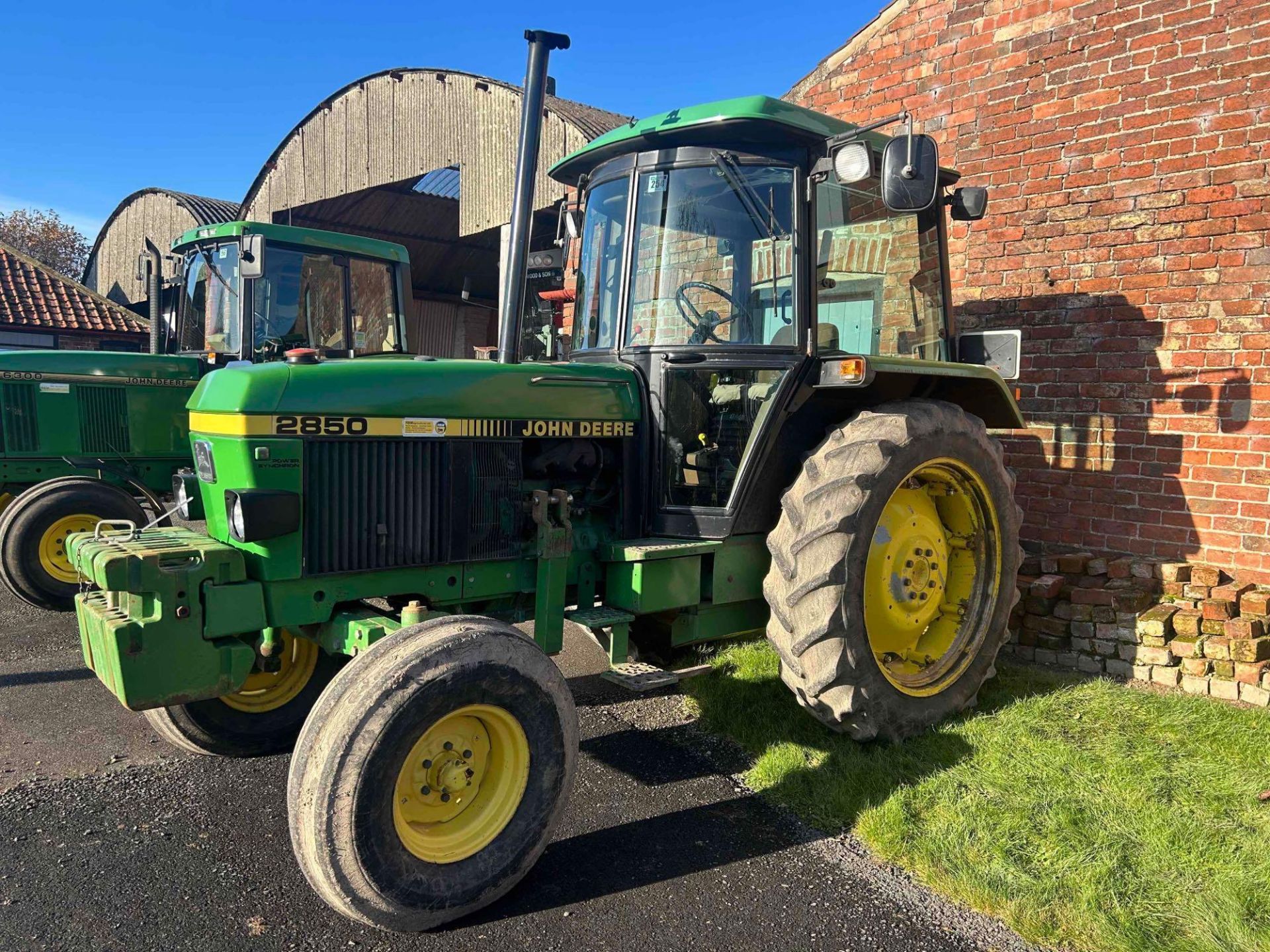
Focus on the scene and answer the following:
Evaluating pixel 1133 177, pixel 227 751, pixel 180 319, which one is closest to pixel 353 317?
pixel 180 319

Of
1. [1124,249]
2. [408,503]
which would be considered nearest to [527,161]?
[408,503]

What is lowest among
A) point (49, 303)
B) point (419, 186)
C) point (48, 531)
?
point (48, 531)

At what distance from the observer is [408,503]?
331cm

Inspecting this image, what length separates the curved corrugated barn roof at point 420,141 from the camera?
10.8 metres

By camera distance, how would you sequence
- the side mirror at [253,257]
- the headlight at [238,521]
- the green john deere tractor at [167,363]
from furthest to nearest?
the green john deere tractor at [167,363], the side mirror at [253,257], the headlight at [238,521]

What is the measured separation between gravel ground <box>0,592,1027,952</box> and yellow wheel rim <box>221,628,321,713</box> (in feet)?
0.77

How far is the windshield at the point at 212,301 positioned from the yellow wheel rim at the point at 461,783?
5140 mm

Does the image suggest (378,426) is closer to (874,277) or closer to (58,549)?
(874,277)

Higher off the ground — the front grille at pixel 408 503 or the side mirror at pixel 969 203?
the side mirror at pixel 969 203

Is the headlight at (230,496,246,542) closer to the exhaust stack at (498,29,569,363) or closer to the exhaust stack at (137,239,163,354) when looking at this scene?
the exhaust stack at (498,29,569,363)

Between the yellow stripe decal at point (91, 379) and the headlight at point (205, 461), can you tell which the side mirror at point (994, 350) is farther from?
the yellow stripe decal at point (91, 379)

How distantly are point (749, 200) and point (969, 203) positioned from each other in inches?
53.8

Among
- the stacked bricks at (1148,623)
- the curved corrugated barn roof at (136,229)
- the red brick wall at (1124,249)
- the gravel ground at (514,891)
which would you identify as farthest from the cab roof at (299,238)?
the curved corrugated barn roof at (136,229)

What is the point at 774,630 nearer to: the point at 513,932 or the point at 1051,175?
the point at 513,932
